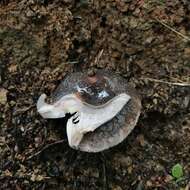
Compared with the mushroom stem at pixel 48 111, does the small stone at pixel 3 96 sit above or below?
below

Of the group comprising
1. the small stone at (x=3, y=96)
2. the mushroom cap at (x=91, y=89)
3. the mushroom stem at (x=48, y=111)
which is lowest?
the small stone at (x=3, y=96)

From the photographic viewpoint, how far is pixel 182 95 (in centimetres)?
231

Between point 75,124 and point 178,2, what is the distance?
86 cm

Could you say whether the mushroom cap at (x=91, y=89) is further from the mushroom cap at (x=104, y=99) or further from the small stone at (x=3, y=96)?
the small stone at (x=3, y=96)

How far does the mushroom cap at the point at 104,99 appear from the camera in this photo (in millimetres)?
2035

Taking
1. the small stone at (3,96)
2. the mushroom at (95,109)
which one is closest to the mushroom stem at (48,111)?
the mushroom at (95,109)

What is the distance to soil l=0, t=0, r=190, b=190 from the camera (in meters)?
2.19

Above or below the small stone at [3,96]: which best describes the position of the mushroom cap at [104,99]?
above

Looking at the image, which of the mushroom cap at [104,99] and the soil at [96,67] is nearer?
the mushroom cap at [104,99]

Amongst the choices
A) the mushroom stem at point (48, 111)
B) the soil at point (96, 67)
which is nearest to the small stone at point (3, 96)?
the soil at point (96, 67)

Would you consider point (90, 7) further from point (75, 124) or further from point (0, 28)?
point (75, 124)

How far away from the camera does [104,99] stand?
6.85 ft

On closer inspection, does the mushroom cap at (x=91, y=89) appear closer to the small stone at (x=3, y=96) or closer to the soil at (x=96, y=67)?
the soil at (x=96, y=67)

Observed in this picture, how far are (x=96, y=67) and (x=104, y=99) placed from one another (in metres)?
0.32
